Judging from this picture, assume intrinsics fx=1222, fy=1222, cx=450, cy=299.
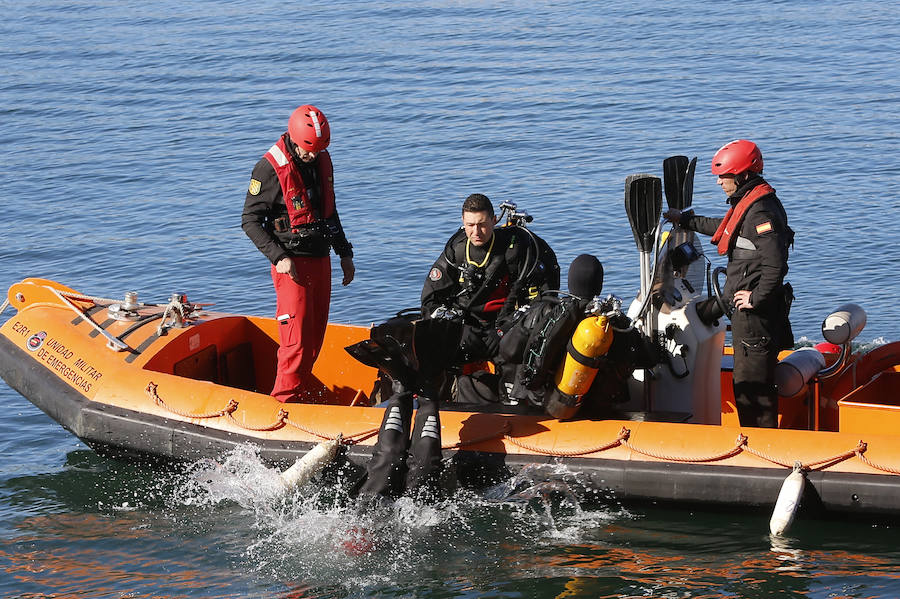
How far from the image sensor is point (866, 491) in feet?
17.1

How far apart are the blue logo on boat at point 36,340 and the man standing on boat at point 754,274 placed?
12.1 ft

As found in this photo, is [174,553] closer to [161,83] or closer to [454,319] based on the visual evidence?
[454,319]

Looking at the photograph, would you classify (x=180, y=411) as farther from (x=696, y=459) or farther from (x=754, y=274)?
(x=754, y=274)

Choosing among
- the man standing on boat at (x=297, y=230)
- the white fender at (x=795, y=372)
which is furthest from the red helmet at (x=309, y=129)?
the white fender at (x=795, y=372)

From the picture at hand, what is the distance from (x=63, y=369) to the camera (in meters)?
6.56

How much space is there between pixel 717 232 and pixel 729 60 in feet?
35.5

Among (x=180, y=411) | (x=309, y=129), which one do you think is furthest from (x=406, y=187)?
(x=180, y=411)

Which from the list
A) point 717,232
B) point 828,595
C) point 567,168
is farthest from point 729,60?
point 828,595

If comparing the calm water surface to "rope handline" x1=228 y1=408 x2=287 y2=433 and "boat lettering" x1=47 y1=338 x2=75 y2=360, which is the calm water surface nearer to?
"rope handline" x1=228 y1=408 x2=287 y2=433

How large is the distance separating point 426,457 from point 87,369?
2065 mm

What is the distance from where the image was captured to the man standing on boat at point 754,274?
5.43 metres

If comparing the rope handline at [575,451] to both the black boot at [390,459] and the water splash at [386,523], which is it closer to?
the water splash at [386,523]

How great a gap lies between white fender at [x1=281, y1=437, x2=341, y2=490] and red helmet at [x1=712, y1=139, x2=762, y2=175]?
2.20 m

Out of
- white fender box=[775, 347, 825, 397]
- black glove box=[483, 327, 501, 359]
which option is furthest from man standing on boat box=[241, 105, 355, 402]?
white fender box=[775, 347, 825, 397]
